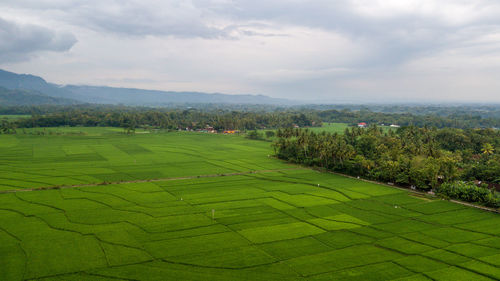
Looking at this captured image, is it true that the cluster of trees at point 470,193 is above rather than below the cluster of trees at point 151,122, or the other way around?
below

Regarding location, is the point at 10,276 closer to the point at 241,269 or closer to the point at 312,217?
the point at 241,269

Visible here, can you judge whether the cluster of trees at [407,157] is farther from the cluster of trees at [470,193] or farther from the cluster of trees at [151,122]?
the cluster of trees at [151,122]

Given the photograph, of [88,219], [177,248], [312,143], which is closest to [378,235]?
[177,248]

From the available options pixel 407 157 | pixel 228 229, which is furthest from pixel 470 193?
pixel 228 229

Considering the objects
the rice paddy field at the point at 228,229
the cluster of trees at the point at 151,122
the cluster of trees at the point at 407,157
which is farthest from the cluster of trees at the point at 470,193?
the cluster of trees at the point at 151,122

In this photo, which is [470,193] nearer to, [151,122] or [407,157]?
[407,157]

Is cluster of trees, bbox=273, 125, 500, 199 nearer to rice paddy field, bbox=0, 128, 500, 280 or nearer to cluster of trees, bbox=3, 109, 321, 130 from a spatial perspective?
rice paddy field, bbox=0, 128, 500, 280
